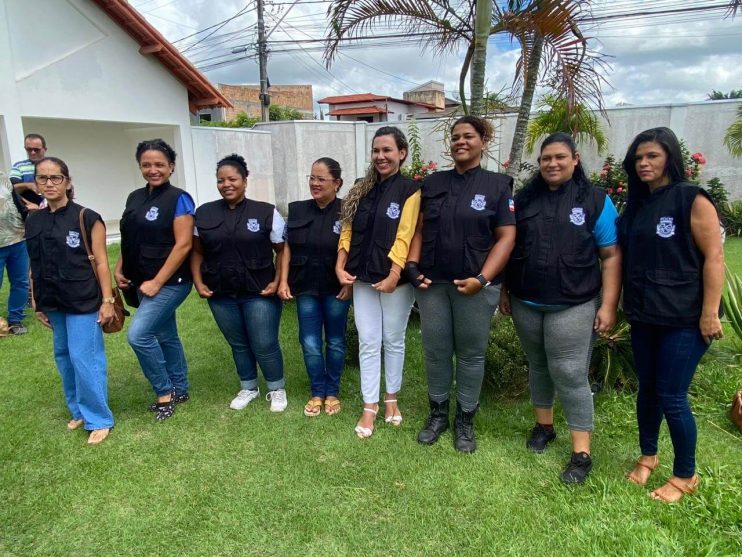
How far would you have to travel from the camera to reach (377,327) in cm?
345

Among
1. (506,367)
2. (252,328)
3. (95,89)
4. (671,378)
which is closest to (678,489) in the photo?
(671,378)

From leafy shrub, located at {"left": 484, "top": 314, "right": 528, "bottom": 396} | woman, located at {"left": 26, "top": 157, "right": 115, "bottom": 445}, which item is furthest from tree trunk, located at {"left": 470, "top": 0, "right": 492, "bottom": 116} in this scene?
woman, located at {"left": 26, "top": 157, "right": 115, "bottom": 445}

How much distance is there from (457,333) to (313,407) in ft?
4.33

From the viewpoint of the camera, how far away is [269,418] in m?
3.77

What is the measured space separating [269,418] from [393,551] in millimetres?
1589

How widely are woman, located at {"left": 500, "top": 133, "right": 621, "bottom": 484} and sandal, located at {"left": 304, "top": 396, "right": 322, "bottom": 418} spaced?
1.66 m

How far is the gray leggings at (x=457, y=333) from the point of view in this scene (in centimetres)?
304

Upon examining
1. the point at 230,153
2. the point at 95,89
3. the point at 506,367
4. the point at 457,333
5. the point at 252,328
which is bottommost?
the point at 506,367

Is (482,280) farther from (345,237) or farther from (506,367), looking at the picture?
(506,367)

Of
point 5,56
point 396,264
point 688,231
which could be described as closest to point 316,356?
point 396,264

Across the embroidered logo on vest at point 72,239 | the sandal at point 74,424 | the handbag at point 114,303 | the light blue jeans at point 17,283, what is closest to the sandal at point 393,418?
the handbag at point 114,303

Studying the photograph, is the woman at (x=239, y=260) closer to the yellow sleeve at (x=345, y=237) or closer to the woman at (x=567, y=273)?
the yellow sleeve at (x=345, y=237)

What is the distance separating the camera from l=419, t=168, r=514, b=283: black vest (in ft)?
9.50

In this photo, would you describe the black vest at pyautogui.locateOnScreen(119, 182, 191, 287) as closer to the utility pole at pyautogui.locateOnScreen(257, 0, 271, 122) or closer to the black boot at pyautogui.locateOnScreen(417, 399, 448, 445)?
the black boot at pyautogui.locateOnScreen(417, 399, 448, 445)
